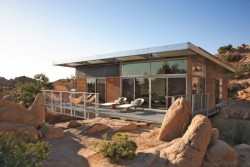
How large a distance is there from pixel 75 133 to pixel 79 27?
695 centimetres

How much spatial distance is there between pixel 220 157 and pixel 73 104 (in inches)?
398

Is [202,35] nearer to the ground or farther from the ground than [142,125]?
farther from the ground

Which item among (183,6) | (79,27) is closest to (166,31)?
(183,6)

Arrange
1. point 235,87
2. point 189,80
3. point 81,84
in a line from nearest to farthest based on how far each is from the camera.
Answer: point 189,80
point 81,84
point 235,87

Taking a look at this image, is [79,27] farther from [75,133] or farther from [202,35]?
[202,35]

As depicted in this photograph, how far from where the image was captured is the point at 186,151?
217 inches

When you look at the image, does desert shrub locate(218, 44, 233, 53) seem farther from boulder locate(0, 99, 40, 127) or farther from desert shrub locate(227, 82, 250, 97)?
boulder locate(0, 99, 40, 127)

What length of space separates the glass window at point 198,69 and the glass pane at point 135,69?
9.76ft

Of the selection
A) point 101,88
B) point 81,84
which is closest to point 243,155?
point 101,88

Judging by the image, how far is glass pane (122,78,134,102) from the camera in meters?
14.4

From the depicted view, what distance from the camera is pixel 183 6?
11836mm

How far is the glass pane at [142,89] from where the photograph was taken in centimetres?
1342

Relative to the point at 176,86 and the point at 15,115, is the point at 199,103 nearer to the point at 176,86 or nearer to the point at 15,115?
the point at 176,86

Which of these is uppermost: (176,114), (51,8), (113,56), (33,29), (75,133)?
(51,8)
